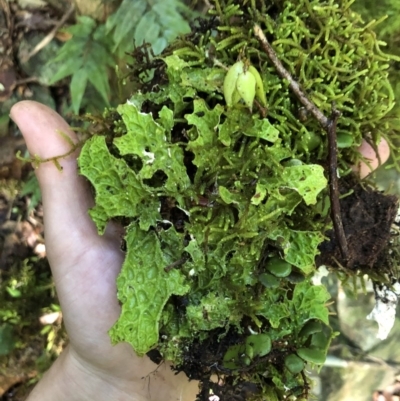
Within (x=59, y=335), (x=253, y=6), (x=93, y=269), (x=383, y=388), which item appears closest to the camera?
(x=253, y=6)

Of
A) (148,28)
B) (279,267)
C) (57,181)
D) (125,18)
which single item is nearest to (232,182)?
(279,267)

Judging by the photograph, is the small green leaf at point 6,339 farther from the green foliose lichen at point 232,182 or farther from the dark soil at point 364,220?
the dark soil at point 364,220

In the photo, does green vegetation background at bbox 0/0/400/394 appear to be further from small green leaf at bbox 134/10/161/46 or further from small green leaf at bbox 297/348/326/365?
small green leaf at bbox 297/348/326/365

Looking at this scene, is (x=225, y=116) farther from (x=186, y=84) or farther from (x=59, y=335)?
(x=59, y=335)

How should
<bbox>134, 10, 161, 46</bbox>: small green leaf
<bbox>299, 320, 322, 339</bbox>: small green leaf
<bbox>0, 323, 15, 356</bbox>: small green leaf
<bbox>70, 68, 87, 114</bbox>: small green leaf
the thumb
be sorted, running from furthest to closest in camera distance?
<bbox>0, 323, 15, 356</bbox>: small green leaf < <bbox>70, 68, 87, 114</bbox>: small green leaf < <bbox>134, 10, 161, 46</bbox>: small green leaf < the thumb < <bbox>299, 320, 322, 339</bbox>: small green leaf

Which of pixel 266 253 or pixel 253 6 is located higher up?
pixel 253 6

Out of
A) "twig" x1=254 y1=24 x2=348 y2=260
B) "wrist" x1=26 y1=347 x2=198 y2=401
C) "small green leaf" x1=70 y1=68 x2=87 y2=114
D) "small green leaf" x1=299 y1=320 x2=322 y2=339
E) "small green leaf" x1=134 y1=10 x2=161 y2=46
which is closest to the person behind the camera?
"twig" x1=254 y1=24 x2=348 y2=260

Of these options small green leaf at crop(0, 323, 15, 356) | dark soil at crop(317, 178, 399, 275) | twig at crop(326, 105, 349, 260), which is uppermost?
twig at crop(326, 105, 349, 260)

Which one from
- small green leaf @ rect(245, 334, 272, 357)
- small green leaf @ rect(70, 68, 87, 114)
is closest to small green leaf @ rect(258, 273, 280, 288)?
small green leaf @ rect(245, 334, 272, 357)

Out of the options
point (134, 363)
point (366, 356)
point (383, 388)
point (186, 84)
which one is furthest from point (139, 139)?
point (383, 388)
